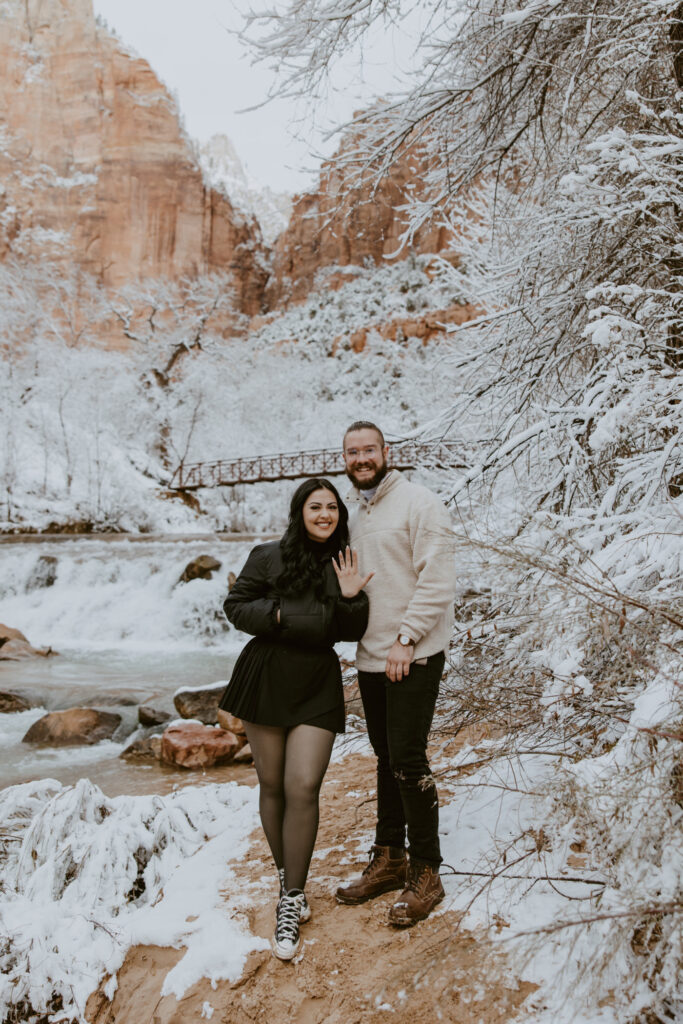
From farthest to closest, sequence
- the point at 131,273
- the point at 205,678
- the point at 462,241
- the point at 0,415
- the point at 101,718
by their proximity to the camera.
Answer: the point at 131,273
the point at 0,415
the point at 205,678
the point at 101,718
the point at 462,241

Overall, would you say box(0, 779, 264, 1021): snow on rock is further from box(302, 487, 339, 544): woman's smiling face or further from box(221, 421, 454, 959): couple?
box(302, 487, 339, 544): woman's smiling face

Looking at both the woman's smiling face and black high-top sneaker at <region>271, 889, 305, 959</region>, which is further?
the woman's smiling face

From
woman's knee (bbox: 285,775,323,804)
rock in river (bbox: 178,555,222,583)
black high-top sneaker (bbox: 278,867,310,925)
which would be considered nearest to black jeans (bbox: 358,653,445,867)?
woman's knee (bbox: 285,775,323,804)

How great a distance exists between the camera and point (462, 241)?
188 inches

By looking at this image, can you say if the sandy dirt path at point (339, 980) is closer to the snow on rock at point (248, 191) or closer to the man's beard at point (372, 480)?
the man's beard at point (372, 480)

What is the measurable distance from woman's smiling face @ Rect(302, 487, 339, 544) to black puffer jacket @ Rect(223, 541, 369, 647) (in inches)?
4.6

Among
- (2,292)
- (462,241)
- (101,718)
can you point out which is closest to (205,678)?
(101,718)

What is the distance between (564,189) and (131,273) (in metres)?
61.7

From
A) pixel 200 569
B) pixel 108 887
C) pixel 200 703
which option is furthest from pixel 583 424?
pixel 200 569

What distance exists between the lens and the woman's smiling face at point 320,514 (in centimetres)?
245

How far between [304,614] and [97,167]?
228 feet

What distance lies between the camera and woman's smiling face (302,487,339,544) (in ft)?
8.03

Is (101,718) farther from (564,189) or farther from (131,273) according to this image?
(131,273)

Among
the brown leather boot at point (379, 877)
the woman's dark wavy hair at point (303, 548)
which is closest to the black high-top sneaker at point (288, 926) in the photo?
the brown leather boot at point (379, 877)
